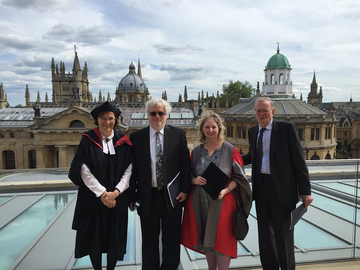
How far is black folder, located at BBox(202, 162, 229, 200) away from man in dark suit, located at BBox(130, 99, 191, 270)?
279mm

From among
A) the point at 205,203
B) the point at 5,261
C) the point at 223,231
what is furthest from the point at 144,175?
the point at 5,261

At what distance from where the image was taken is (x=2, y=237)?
4008mm

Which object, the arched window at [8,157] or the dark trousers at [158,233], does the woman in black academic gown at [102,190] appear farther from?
the arched window at [8,157]

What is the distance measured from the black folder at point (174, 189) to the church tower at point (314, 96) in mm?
84923

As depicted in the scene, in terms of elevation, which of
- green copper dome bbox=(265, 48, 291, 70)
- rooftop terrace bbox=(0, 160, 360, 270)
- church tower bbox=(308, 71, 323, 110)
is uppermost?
green copper dome bbox=(265, 48, 291, 70)

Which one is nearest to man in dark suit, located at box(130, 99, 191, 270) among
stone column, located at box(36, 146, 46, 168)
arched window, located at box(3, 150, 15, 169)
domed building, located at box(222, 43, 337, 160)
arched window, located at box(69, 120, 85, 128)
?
arched window, located at box(69, 120, 85, 128)

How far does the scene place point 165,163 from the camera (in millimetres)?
3393

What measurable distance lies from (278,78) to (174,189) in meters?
53.5

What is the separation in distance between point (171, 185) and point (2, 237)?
2610 mm

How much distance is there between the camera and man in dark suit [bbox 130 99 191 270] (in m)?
3.38

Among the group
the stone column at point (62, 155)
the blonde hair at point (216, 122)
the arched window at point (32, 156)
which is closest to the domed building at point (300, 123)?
the stone column at point (62, 155)

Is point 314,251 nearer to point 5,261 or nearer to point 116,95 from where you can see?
point 5,261

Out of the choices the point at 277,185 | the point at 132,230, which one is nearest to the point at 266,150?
the point at 277,185

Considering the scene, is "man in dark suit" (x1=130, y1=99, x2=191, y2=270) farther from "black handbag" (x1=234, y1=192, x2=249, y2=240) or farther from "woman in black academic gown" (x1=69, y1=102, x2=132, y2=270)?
"black handbag" (x1=234, y1=192, x2=249, y2=240)
